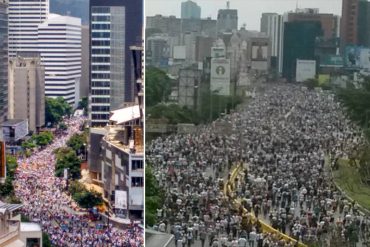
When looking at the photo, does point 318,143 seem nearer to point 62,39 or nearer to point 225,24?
point 225,24

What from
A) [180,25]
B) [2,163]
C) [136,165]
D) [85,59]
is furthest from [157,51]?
[2,163]

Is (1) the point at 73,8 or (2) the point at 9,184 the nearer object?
(2) the point at 9,184

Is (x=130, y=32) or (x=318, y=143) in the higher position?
(x=130, y=32)

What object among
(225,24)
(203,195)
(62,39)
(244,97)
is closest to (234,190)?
(203,195)

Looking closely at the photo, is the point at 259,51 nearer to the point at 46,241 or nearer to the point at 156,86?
the point at 156,86

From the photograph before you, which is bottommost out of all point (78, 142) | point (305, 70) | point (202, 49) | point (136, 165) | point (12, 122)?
point (136, 165)

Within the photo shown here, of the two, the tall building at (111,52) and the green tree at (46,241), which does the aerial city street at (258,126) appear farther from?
the green tree at (46,241)

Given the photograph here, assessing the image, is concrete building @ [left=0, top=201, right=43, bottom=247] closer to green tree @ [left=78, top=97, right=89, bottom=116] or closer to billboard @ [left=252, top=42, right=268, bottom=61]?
green tree @ [left=78, top=97, right=89, bottom=116]
